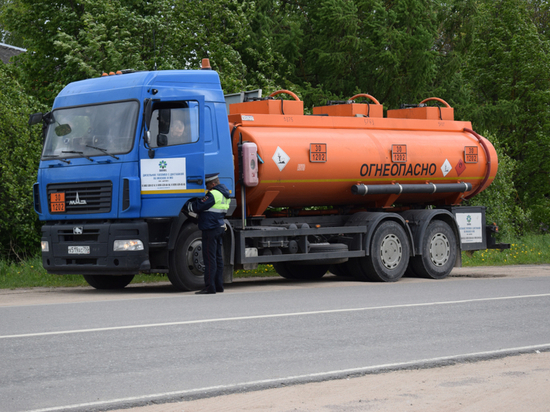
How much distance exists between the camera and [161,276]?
15.8 m

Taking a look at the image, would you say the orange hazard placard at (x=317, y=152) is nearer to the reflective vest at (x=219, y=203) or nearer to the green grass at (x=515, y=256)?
the reflective vest at (x=219, y=203)

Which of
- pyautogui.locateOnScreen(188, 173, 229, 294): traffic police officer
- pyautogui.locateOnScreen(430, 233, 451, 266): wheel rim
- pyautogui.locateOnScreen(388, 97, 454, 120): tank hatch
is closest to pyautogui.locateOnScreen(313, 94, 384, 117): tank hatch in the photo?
pyautogui.locateOnScreen(388, 97, 454, 120): tank hatch

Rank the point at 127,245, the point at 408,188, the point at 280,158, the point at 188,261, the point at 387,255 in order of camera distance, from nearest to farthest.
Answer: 1. the point at 127,245
2. the point at 188,261
3. the point at 280,158
4. the point at 387,255
5. the point at 408,188

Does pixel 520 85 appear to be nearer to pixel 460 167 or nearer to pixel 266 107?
pixel 460 167

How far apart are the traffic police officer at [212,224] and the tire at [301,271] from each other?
4.29m

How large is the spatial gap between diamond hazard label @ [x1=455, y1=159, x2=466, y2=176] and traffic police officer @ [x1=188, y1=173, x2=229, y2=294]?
613cm

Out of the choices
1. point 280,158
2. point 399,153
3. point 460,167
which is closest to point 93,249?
point 280,158

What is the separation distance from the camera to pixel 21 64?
2777 centimetres

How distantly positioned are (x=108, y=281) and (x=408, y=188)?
5.90 meters

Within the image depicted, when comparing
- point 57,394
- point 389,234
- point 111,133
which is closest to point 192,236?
point 111,133

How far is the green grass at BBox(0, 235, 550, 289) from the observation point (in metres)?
14.7

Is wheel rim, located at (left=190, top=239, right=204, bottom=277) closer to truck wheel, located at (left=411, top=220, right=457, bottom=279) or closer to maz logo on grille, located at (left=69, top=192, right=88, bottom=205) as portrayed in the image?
maz logo on grille, located at (left=69, top=192, right=88, bottom=205)

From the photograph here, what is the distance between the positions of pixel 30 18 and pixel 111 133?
16.3 m

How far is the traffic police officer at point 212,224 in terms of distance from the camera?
12.2m
